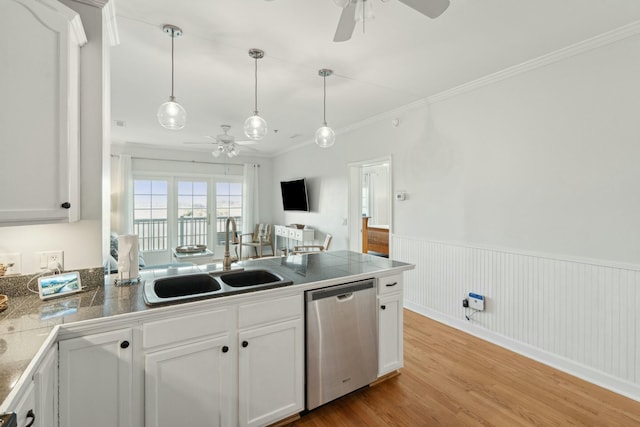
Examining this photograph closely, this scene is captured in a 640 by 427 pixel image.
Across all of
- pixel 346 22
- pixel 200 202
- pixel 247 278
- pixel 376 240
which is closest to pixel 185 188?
pixel 200 202

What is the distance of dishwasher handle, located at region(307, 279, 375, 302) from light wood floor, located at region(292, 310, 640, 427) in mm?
775

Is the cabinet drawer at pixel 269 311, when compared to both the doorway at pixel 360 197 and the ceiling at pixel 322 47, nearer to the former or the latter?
the ceiling at pixel 322 47

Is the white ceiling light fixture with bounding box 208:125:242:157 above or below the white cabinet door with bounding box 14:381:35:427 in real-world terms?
above

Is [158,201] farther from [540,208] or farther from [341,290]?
[540,208]

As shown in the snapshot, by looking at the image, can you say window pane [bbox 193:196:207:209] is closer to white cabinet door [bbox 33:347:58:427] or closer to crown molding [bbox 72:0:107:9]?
crown molding [bbox 72:0:107:9]

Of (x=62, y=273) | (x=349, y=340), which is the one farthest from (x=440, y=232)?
(x=62, y=273)

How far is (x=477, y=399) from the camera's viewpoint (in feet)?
6.86

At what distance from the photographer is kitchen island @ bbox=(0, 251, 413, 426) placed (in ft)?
3.49

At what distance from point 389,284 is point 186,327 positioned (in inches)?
56.1

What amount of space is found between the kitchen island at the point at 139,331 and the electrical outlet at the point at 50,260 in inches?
7.0

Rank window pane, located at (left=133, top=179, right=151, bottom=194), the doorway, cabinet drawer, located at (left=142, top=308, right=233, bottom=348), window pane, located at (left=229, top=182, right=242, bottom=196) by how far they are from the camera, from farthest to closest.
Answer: window pane, located at (left=229, top=182, right=242, bottom=196) → window pane, located at (left=133, top=179, right=151, bottom=194) → the doorway → cabinet drawer, located at (left=142, top=308, right=233, bottom=348)

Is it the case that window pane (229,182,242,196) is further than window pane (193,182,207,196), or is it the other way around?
window pane (229,182,242,196)

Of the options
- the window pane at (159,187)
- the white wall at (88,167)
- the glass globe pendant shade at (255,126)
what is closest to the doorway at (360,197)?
the glass globe pendant shade at (255,126)

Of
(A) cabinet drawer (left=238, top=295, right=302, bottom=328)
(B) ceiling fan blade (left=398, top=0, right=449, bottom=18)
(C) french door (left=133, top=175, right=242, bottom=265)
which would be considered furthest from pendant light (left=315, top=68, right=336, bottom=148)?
(C) french door (left=133, top=175, right=242, bottom=265)
